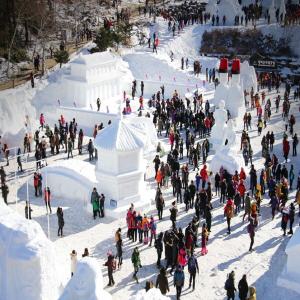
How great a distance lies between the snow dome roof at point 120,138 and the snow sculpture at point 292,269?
6.65 metres

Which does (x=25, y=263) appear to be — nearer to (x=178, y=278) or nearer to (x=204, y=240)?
(x=178, y=278)

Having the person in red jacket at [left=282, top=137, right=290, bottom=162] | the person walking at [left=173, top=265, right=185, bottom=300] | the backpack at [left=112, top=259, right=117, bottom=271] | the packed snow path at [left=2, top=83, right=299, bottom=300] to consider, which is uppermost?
the person in red jacket at [left=282, top=137, right=290, bottom=162]

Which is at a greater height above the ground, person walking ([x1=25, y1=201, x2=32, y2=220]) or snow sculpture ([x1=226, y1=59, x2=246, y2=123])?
snow sculpture ([x1=226, y1=59, x2=246, y2=123])

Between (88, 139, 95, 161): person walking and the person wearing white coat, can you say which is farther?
(88, 139, 95, 161): person walking

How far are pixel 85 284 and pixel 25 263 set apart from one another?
2.45m

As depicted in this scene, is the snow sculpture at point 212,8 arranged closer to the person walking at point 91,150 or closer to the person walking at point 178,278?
the person walking at point 91,150

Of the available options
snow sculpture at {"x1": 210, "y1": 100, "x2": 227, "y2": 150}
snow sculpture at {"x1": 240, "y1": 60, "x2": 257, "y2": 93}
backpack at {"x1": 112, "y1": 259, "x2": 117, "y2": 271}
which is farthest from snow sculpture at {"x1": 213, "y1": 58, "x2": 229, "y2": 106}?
backpack at {"x1": 112, "y1": 259, "x2": 117, "y2": 271}

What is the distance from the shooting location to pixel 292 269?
1677 cm

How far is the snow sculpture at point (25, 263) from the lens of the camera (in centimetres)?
1415

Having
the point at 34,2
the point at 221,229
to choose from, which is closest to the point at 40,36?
the point at 34,2

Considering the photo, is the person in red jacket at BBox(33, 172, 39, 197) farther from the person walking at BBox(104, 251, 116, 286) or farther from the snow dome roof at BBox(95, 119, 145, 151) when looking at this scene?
the person walking at BBox(104, 251, 116, 286)

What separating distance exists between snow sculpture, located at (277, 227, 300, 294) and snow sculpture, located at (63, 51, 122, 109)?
18.6 m

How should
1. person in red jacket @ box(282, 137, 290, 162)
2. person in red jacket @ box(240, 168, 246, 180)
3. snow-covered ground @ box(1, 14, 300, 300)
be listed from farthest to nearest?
1. person in red jacket @ box(282, 137, 290, 162)
2. person in red jacket @ box(240, 168, 246, 180)
3. snow-covered ground @ box(1, 14, 300, 300)

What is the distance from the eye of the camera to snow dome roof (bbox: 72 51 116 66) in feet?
110
